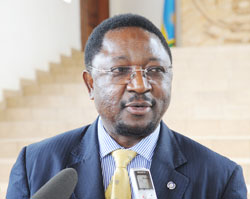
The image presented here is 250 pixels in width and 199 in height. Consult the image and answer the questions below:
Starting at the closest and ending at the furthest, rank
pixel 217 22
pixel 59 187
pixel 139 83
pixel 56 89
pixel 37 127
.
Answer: pixel 59 187
pixel 139 83
pixel 37 127
pixel 56 89
pixel 217 22

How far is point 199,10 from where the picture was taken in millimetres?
6402

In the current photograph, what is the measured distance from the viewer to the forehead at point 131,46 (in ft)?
2.90

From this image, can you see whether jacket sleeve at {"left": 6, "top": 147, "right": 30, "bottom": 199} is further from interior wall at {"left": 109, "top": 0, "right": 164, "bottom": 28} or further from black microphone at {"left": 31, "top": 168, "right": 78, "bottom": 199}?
interior wall at {"left": 109, "top": 0, "right": 164, "bottom": 28}

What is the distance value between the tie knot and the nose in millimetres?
183

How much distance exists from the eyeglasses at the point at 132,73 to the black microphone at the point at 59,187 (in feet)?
1.05

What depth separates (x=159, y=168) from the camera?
0.95 m

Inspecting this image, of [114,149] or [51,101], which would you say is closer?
[114,149]

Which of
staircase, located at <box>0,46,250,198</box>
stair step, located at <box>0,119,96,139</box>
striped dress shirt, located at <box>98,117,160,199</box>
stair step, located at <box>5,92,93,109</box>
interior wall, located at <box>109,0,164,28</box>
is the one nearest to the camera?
striped dress shirt, located at <box>98,117,160,199</box>

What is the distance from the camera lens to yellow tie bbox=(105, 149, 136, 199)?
873 mm

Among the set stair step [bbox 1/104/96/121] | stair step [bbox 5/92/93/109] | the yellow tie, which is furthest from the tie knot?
stair step [bbox 5/92/93/109]

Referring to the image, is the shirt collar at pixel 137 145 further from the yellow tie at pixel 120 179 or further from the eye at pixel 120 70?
the eye at pixel 120 70

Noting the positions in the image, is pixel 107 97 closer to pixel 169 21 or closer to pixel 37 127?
pixel 37 127

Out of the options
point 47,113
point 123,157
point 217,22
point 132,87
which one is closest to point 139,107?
point 132,87

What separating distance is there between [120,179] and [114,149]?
111 mm
